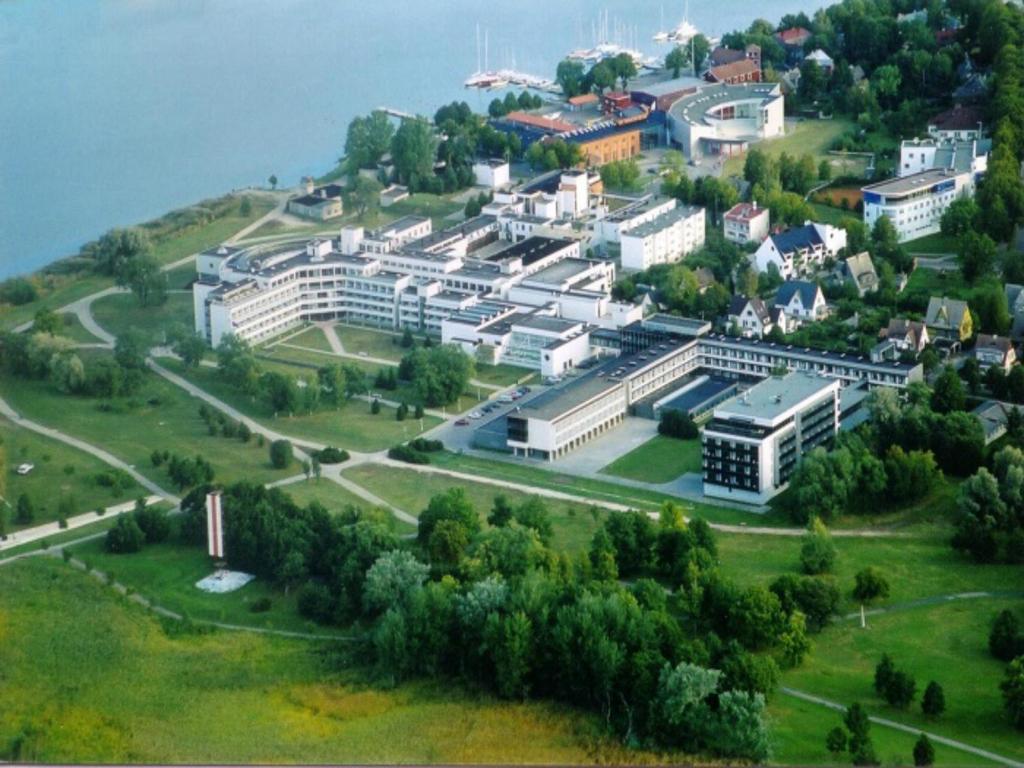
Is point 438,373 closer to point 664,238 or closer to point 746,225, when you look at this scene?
point 664,238

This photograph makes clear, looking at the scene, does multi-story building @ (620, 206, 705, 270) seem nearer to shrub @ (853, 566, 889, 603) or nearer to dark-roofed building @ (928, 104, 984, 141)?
dark-roofed building @ (928, 104, 984, 141)

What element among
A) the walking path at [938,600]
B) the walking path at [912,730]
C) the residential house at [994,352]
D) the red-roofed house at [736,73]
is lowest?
the walking path at [912,730]

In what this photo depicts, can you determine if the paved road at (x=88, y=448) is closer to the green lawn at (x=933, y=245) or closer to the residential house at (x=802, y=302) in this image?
the residential house at (x=802, y=302)

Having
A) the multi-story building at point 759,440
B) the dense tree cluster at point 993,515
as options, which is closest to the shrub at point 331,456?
the multi-story building at point 759,440

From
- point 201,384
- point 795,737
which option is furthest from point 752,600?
point 201,384

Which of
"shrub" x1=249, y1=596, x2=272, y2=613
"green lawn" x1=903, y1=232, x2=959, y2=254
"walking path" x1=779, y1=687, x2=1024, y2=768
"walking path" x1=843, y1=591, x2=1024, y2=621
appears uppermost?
"green lawn" x1=903, y1=232, x2=959, y2=254

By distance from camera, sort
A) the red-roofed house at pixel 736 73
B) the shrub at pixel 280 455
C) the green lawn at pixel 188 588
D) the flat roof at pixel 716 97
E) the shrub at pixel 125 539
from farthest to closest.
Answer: the red-roofed house at pixel 736 73, the flat roof at pixel 716 97, the shrub at pixel 280 455, the shrub at pixel 125 539, the green lawn at pixel 188 588

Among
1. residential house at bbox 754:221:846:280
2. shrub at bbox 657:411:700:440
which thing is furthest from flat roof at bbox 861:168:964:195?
shrub at bbox 657:411:700:440
